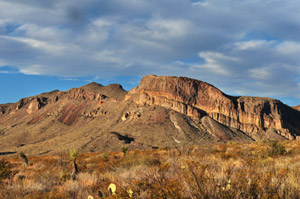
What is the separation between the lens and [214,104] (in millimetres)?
104375

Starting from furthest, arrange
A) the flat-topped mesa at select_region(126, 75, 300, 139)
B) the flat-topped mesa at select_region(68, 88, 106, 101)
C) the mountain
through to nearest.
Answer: the flat-topped mesa at select_region(68, 88, 106, 101) < the flat-topped mesa at select_region(126, 75, 300, 139) < the mountain

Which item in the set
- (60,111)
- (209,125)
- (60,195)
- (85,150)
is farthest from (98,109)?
(60,195)

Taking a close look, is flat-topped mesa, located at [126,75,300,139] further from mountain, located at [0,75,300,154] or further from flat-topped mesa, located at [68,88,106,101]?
flat-topped mesa, located at [68,88,106,101]

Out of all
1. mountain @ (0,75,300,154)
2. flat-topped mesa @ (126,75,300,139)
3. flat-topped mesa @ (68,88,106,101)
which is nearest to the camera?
mountain @ (0,75,300,154)

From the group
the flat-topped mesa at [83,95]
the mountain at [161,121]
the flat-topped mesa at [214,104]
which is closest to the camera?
the mountain at [161,121]

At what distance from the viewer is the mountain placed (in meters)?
81.5

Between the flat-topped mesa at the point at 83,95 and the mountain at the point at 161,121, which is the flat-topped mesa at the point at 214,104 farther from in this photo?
the flat-topped mesa at the point at 83,95

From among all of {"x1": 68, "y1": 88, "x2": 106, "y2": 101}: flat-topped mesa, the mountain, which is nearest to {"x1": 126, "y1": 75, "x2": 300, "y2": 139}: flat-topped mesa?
the mountain

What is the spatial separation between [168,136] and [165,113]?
16.4 metres

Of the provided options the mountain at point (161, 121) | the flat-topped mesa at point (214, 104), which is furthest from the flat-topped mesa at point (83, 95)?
the flat-topped mesa at point (214, 104)

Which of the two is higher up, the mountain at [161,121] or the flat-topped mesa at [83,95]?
the flat-topped mesa at [83,95]

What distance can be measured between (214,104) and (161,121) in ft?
99.8

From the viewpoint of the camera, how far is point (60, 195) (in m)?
5.48

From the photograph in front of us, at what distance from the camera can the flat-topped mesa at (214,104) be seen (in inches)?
3885
